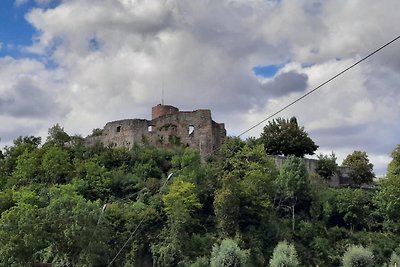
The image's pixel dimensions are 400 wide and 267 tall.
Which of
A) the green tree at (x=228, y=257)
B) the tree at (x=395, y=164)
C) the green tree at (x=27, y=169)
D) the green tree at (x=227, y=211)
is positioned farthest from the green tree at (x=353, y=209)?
the green tree at (x=27, y=169)

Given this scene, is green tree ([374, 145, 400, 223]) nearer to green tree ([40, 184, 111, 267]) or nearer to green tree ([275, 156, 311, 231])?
green tree ([275, 156, 311, 231])

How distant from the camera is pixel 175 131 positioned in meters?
66.4

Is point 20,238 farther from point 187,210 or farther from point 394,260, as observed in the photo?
point 394,260

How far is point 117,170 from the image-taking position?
62344mm

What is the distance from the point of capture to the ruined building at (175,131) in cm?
6588

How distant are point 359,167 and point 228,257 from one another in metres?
24.4

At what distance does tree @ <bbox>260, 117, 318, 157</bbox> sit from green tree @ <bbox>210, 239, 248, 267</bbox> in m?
20.2

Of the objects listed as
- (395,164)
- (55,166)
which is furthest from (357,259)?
(55,166)

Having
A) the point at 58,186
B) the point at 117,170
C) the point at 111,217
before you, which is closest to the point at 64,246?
the point at 111,217

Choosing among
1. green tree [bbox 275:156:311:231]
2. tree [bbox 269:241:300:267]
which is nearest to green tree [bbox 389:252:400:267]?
tree [bbox 269:241:300:267]

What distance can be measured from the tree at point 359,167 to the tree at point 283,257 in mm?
18289

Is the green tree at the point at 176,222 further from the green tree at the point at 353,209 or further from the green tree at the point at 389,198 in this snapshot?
the green tree at the point at 389,198

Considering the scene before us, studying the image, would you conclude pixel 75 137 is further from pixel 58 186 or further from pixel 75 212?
pixel 75 212

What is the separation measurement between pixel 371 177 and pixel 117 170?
21.9 m
